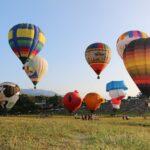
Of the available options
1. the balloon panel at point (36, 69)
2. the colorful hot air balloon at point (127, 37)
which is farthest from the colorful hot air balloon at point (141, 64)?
the balloon panel at point (36, 69)

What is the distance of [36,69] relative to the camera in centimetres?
6788

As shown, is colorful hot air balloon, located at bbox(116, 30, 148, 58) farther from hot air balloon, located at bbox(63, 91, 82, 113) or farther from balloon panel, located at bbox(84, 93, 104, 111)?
balloon panel, located at bbox(84, 93, 104, 111)

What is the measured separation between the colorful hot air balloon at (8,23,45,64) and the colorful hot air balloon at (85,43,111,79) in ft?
33.5

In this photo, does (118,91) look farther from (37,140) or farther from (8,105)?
(37,140)

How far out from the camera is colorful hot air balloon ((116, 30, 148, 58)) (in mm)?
64188

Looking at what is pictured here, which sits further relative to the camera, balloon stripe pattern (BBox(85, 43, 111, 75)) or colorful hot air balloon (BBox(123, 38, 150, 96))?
balloon stripe pattern (BBox(85, 43, 111, 75))

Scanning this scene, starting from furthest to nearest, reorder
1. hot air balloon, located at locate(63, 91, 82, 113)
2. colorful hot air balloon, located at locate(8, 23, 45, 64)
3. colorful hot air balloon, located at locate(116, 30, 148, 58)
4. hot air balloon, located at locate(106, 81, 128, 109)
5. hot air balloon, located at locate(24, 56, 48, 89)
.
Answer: hot air balloon, located at locate(106, 81, 128, 109) < hot air balloon, located at locate(63, 91, 82, 113) < hot air balloon, located at locate(24, 56, 48, 89) < colorful hot air balloon, located at locate(116, 30, 148, 58) < colorful hot air balloon, located at locate(8, 23, 45, 64)

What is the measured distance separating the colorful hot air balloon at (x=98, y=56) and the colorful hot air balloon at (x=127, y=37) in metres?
2.70

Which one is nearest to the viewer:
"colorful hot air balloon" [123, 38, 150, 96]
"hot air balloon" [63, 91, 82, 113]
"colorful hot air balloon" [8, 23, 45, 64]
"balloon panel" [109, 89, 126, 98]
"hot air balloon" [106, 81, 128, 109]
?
"colorful hot air balloon" [123, 38, 150, 96]

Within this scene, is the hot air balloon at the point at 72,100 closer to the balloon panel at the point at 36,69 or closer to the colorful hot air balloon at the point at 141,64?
the balloon panel at the point at 36,69

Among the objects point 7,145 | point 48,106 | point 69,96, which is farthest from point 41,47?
point 48,106

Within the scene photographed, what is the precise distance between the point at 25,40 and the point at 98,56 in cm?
1382

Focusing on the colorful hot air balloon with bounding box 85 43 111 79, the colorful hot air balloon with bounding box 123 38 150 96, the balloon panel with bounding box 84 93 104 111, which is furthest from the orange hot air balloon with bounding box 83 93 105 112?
the colorful hot air balloon with bounding box 123 38 150 96

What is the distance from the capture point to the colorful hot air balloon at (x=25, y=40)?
58.5 meters
